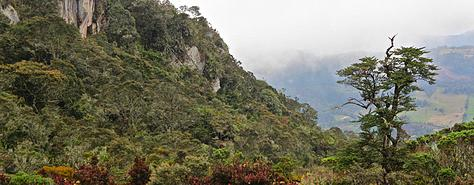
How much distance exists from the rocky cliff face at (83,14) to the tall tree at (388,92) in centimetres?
3631

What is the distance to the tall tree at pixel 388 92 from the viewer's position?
13180 millimetres

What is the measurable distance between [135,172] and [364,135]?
21.1 feet

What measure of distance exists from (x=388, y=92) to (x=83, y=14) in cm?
4124

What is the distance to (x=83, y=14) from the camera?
49094 mm

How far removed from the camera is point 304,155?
40000mm

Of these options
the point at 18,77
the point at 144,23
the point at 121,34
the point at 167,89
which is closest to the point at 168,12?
the point at 144,23

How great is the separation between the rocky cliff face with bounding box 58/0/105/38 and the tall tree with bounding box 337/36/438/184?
36.3 meters

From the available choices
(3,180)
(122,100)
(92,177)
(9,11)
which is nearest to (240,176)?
(92,177)

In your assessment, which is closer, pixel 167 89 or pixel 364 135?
pixel 364 135

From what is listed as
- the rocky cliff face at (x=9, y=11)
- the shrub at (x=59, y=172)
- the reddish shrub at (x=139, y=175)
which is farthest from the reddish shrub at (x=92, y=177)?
the rocky cliff face at (x=9, y=11)

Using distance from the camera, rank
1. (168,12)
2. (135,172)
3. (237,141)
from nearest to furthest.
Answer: (135,172) → (237,141) → (168,12)

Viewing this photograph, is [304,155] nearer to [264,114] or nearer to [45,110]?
[264,114]

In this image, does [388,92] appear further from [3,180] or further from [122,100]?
[122,100]

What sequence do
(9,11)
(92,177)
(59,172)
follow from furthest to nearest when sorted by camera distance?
1. (9,11)
2. (59,172)
3. (92,177)
